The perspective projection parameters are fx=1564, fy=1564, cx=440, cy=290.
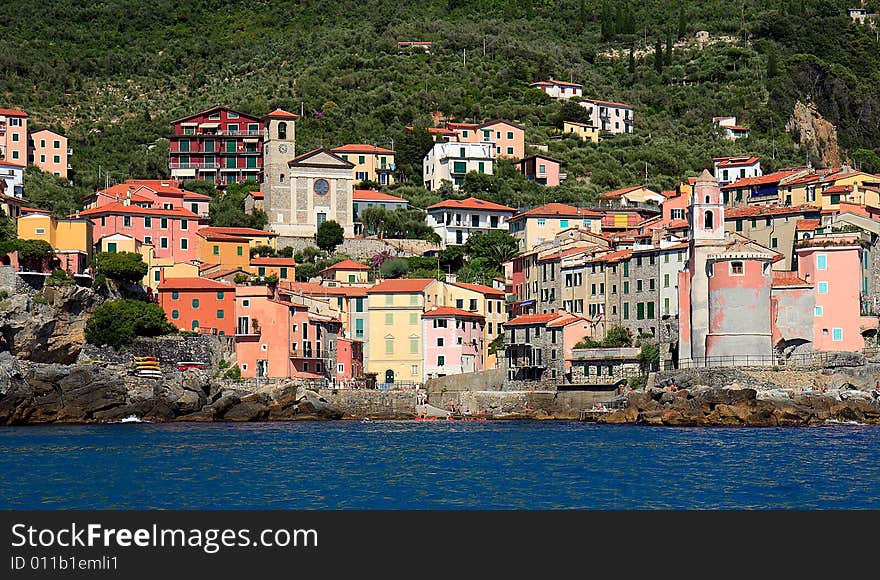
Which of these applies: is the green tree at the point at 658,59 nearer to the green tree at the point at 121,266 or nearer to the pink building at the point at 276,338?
the pink building at the point at 276,338

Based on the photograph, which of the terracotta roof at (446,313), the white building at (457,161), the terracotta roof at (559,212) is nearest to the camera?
the terracotta roof at (446,313)

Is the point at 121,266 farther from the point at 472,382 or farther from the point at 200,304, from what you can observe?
the point at 472,382

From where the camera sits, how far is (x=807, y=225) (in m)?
78.4

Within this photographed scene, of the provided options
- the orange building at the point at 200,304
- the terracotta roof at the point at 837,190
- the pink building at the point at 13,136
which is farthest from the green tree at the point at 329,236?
the terracotta roof at the point at 837,190

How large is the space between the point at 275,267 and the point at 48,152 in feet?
90.7

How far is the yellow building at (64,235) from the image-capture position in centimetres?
7812

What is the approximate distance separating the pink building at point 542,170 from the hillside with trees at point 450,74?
110 cm

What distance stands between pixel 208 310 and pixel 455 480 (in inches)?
1430

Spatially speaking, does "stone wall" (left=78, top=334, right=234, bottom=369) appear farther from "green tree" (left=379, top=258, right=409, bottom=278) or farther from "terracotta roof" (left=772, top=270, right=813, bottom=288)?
"terracotta roof" (left=772, top=270, right=813, bottom=288)

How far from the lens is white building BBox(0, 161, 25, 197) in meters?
99.6

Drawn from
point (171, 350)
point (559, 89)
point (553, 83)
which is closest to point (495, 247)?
point (171, 350)

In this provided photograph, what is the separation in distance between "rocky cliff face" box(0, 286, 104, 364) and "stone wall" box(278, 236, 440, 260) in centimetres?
1929

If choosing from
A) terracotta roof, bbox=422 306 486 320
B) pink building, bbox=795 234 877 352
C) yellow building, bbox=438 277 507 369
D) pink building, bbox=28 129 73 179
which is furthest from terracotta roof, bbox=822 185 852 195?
pink building, bbox=28 129 73 179

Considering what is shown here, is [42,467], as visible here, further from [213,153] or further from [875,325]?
[213,153]
